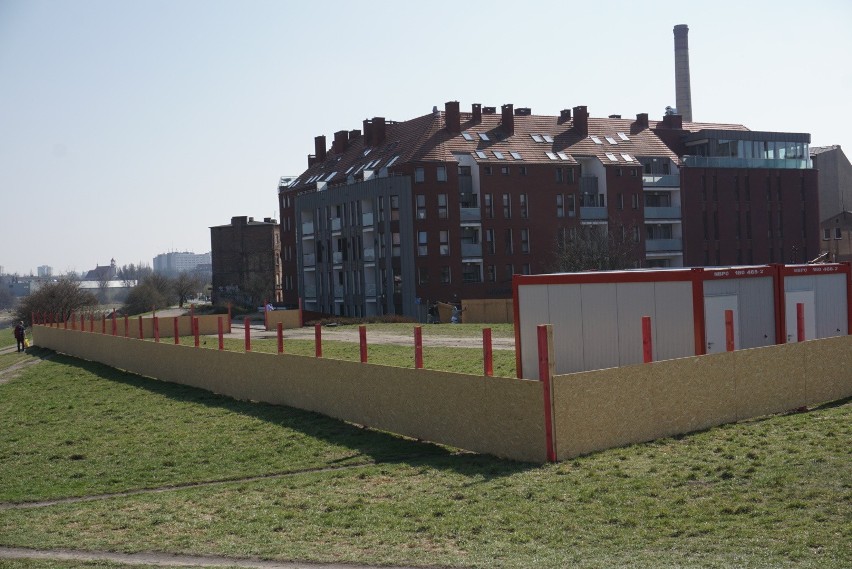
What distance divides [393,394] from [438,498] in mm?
6038

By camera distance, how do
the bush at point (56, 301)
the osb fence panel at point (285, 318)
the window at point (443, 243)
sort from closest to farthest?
the osb fence panel at point (285, 318)
the window at point (443, 243)
the bush at point (56, 301)

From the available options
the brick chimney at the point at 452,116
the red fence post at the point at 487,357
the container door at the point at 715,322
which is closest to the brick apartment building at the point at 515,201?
the brick chimney at the point at 452,116

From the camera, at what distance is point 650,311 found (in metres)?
23.0

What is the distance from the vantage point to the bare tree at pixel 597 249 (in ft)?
230

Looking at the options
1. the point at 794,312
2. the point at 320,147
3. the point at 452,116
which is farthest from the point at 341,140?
the point at 794,312

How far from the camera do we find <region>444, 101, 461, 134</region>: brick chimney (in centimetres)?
7662

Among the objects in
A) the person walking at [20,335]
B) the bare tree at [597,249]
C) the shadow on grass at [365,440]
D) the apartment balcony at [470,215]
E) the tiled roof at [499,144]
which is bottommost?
the shadow on grass at [365,440]

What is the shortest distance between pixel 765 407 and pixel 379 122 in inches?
2639

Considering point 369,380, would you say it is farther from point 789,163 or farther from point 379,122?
point 789,163

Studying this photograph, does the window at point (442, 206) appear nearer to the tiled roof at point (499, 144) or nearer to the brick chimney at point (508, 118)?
the tiled roof at point (499, 144)

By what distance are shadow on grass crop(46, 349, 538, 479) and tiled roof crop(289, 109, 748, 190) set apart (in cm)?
4734

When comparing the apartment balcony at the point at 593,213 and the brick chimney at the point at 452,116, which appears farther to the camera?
the apartment balcony at the point at 593,213

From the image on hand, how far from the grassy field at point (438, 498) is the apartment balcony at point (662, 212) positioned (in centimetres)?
6289

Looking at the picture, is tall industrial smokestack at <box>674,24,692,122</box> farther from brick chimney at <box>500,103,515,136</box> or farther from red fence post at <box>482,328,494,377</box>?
red fence post at <box>482,328,494,377</box>
